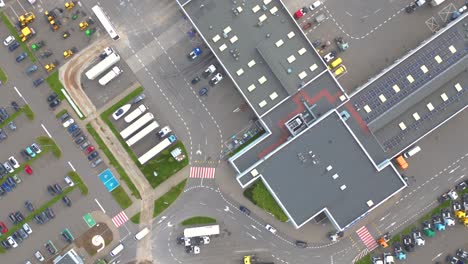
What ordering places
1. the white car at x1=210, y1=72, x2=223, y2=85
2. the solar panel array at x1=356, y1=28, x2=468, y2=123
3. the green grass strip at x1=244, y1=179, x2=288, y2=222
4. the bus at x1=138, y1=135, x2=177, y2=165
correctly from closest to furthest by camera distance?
1. the solar panel array at x1=356, y1=28, x2=468, y2=123
2. the green grass strip at x1=244, y1=179, x2=288, y2=222
3. the bus at x1=138, y1=135, x2=177, y2=165
4. the white car at x1=210, y1=72, x2=223, y2=85

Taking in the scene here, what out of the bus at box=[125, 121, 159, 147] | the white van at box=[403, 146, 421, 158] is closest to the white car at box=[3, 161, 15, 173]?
the bus at box=[125, 121, 159, 147]

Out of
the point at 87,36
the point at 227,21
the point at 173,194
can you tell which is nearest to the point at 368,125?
the point at 227,21

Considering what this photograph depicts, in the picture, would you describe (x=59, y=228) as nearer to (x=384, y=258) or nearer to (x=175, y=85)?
(x=175, y=85)

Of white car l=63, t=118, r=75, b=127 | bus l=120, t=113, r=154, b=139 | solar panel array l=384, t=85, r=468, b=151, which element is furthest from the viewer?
white car l=63, t=118, r=75, b=127

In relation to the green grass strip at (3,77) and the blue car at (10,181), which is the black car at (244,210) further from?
the green grass strip at (3,77)

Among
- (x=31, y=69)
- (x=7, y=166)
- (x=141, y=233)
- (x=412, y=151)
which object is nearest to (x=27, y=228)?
(x=7, y=166)

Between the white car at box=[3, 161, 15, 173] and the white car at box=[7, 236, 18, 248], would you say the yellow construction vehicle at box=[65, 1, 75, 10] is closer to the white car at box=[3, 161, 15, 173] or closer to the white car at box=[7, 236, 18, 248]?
the white car at box=[3, 161, 15, 173]

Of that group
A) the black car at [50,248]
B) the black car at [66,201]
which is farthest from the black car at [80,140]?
the black car at [50,248]
